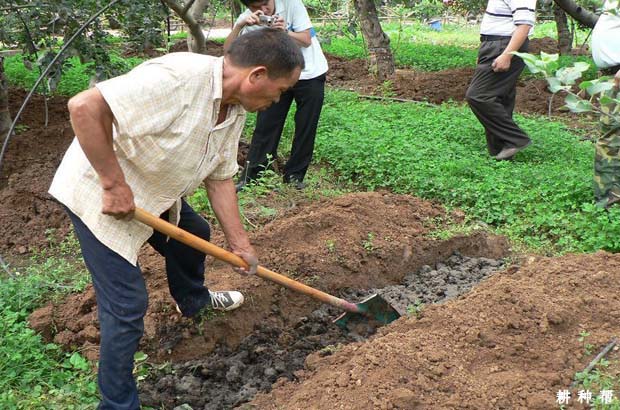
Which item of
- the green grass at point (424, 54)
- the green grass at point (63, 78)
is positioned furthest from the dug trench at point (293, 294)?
the green grass at point (424, 54)

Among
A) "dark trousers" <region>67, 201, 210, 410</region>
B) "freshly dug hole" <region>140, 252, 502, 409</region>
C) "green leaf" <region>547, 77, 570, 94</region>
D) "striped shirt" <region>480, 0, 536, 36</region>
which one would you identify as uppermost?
"green leaf" <region>547, 77, 570, 94</region>

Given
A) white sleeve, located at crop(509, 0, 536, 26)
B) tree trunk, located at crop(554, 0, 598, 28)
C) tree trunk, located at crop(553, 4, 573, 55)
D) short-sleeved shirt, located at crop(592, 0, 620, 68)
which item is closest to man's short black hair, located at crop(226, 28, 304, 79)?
short-sleeved shirt, located at crop(592, 0, 620, 68)

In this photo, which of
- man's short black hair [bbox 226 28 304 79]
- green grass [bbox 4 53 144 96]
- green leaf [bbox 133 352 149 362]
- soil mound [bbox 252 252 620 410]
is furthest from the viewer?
green grass [bbox 4 53 144 96]

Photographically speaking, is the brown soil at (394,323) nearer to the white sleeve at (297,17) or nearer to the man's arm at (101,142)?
the man's arm at (101,142)

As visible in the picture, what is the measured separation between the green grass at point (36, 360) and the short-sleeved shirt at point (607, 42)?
4.03 m

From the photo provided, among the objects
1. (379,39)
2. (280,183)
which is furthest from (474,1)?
(280,183)

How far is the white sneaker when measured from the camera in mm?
3748

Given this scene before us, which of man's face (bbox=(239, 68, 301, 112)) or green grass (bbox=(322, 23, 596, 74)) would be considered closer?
man's face (bbox=(239, 68, 301, 112))

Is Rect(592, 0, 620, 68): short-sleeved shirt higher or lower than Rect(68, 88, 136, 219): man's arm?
lower

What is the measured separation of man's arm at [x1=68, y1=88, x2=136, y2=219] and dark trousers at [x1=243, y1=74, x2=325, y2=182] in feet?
9.95

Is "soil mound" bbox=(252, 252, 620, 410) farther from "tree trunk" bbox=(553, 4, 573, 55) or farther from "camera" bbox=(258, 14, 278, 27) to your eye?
"tree trunk" bbox=(553, 4, 573, 55)

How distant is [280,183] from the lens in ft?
18.4

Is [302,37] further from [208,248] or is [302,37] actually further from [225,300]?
[208,248]

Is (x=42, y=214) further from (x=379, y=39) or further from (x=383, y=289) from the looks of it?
(x=379, y=39)
